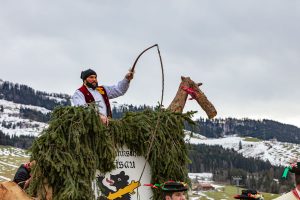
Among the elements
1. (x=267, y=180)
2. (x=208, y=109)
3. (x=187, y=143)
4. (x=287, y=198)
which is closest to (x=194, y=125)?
(x=187, y=143)

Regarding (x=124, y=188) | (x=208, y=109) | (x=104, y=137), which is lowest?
(x=124, y=188)

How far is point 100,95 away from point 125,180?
145 centimetres

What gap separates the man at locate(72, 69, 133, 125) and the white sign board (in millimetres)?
720

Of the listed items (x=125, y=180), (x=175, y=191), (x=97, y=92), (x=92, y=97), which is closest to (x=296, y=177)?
(x=175, y=191)

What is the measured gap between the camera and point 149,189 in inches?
311

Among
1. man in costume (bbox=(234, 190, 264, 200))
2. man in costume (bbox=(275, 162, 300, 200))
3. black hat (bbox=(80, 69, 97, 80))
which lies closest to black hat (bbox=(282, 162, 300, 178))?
man in costume (bbox=(275, 162, 300, 200))

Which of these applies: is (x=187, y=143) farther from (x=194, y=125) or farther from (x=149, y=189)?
(x=149, y=189)

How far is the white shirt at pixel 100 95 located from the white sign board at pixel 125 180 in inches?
32.2

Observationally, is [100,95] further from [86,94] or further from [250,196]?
[250,196]

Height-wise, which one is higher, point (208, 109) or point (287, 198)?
point (208, 109)

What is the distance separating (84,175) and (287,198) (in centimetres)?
288

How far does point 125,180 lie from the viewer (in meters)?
7.64

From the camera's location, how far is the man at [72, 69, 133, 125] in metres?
7.81

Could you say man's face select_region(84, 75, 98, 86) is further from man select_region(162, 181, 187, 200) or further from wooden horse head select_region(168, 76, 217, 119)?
man select_region(162, 181, 187, 200)
